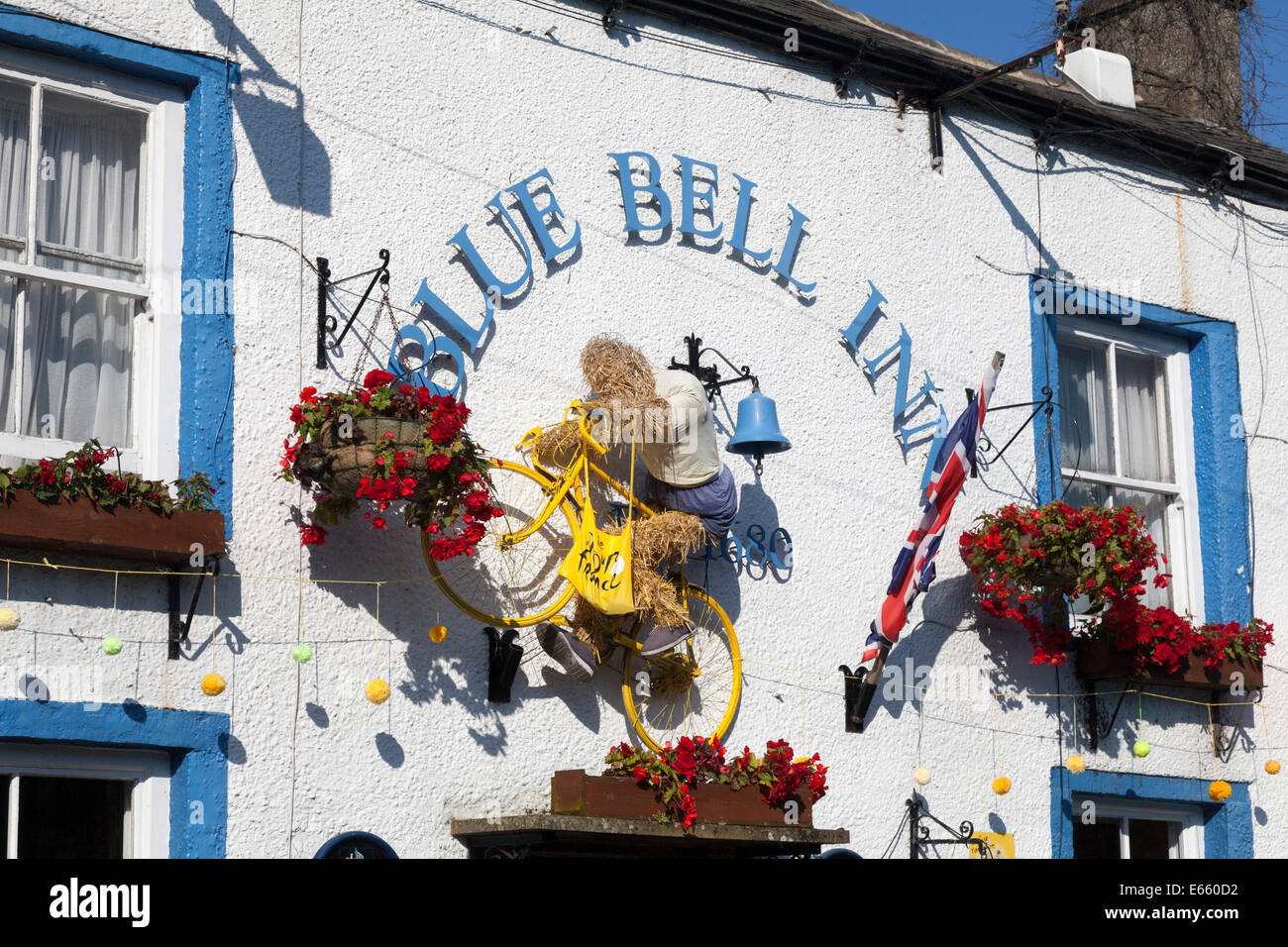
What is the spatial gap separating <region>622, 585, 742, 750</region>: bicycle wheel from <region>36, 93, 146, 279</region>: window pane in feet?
8.97

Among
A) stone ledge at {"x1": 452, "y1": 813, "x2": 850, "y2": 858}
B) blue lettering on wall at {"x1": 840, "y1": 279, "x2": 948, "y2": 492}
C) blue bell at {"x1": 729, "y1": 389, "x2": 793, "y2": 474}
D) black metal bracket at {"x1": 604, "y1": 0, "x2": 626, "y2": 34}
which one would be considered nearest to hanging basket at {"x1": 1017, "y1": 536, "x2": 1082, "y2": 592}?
blue lettering on wall at {"x1": 840, "y1": 279, "x2": 948, "y2": 492}

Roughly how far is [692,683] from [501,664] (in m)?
1.02

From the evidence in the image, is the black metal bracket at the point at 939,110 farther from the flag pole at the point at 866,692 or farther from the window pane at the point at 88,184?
the window pane at the point at 88,184

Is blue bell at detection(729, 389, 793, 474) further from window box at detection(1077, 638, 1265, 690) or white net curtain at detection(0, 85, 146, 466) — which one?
white net curtain at detection(0, 85, 146, 466)

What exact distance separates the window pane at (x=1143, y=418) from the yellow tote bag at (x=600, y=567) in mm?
3751

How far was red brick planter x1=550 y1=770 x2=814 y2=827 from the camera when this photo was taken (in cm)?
698

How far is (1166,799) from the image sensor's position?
9148 millimetres

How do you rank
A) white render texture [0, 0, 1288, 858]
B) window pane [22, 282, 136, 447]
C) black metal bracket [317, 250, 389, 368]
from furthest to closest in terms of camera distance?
black metal bracket [317, 250, 389, 368] < white render texture [0, 0, 1288, 858] < window pane [22, 282, 136, 447]

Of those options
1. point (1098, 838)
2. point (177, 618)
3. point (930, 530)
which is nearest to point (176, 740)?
point (177, 618)

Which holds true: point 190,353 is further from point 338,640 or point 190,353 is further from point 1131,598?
point 1131,598

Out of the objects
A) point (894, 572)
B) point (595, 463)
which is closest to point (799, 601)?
point (894, 572)

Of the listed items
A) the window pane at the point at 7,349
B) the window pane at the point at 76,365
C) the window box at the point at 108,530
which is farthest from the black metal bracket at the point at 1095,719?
the window pane at the point at 7,349

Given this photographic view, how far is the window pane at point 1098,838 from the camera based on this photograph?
901cm

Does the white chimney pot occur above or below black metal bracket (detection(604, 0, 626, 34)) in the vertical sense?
above
